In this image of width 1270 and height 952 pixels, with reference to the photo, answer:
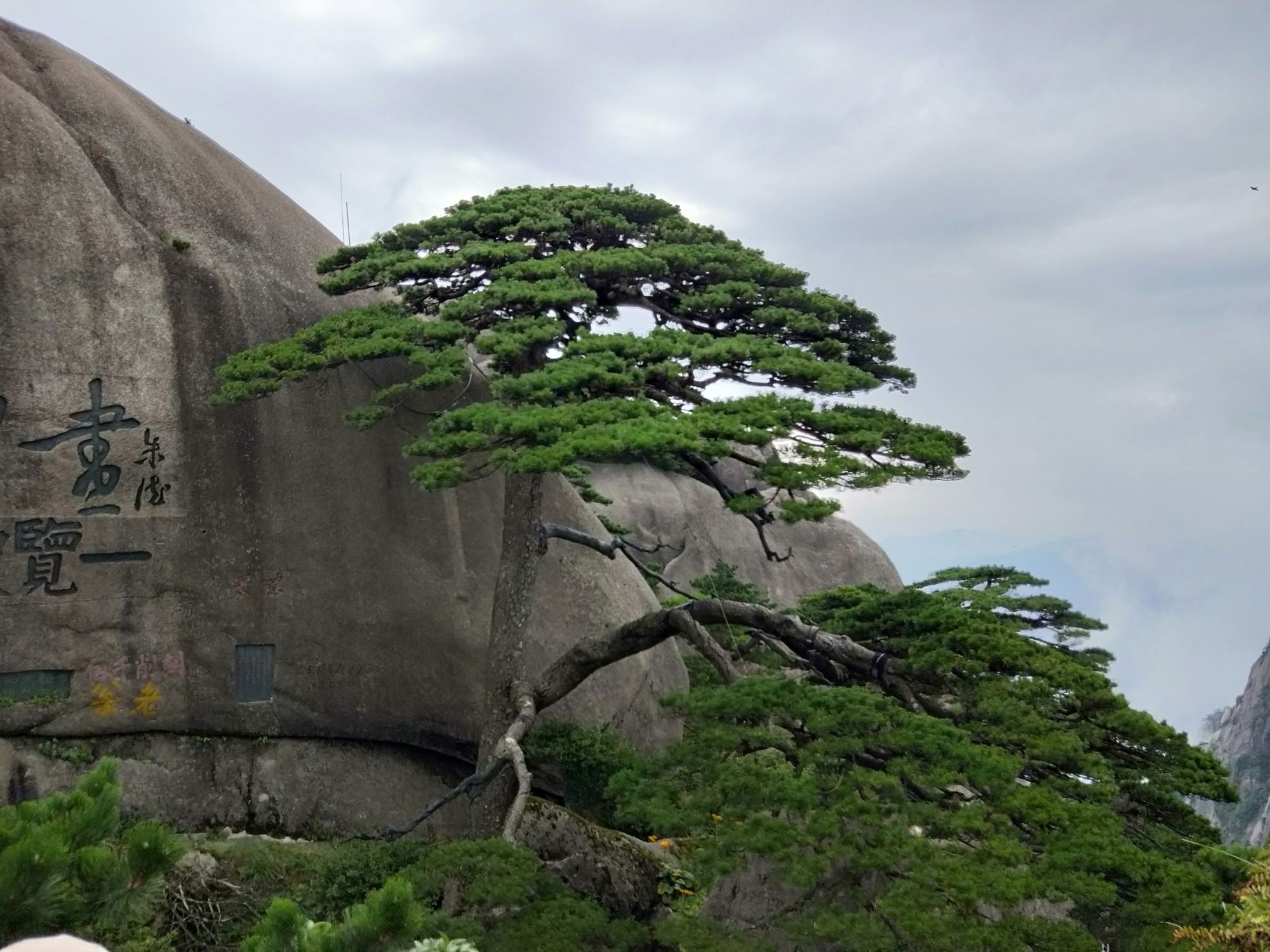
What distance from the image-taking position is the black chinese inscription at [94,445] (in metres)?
9.20

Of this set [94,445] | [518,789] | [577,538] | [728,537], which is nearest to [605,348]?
[577,538]

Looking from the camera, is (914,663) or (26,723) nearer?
(914,663)

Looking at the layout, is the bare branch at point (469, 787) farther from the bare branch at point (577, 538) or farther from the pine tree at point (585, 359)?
the bare branch at point (577, 538)

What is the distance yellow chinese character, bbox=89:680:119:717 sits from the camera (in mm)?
9109

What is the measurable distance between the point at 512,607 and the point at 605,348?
2306 millimetres

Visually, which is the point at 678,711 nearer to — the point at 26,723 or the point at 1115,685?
the point at 1115,685

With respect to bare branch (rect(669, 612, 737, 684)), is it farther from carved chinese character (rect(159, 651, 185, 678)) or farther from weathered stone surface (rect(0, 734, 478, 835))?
carved chinese character (rect(159, 651, 185, 678))

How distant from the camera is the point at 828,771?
21.9 feet

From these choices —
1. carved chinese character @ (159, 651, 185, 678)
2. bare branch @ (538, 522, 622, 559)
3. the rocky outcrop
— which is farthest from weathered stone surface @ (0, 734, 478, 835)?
the rocky outcrop

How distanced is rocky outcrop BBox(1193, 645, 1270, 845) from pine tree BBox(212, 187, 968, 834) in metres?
28.0

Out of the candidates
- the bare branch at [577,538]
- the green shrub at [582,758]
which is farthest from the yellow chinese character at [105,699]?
the bare branch at [577,538]

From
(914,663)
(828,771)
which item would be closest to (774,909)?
(828,771)

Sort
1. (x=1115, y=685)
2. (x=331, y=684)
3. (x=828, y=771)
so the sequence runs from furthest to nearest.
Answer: (x=331, y=684) < (x=1115, y=685) < (x=828, y=771)

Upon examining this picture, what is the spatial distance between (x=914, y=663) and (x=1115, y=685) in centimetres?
119
